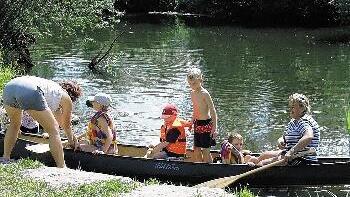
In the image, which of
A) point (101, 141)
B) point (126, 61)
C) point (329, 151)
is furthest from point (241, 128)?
point (126, 61)

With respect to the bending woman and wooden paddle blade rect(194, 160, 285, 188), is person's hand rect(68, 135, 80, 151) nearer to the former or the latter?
the bending woman

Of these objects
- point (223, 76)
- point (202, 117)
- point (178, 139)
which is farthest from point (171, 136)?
point (223, 76)

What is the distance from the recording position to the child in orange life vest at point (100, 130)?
10.2 m

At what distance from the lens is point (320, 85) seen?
21.6m

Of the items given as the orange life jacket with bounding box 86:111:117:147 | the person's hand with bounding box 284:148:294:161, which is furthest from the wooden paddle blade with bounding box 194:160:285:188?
the orange life jacket with bounding box 86:111:117:147

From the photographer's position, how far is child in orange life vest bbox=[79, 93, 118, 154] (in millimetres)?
10164

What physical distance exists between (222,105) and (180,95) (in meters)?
1.68

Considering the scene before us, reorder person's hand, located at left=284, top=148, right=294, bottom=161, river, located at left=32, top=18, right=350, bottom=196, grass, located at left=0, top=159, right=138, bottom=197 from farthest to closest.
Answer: river, located at left=32, top=18, right=350, bottom=196 → person's hand, located at left=284, top=148, right=294, bottom=161 → grass, located at left=0, top=159, right=138, bottom=197

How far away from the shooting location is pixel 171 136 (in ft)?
34.1

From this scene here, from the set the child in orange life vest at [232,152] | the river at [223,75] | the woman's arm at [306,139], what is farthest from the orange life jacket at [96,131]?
the river at [223,75]

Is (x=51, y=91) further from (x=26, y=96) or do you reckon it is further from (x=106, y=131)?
(x=106, y=131)

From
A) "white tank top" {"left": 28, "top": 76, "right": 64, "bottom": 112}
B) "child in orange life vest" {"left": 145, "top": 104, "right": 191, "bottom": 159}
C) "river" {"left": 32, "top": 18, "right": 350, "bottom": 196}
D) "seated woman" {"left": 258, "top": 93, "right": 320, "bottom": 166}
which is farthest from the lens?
"river" {"left": 32, "top": 18, "right": 350, "bottom": 196}

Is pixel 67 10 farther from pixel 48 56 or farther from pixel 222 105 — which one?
pixel 222 105

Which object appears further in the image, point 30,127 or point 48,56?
point 48,56
